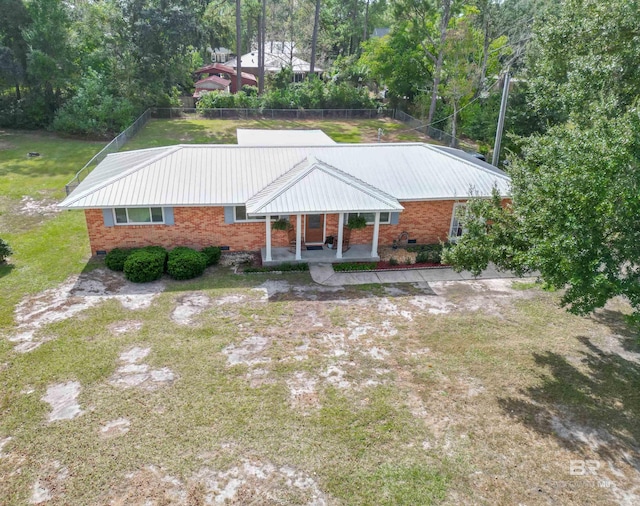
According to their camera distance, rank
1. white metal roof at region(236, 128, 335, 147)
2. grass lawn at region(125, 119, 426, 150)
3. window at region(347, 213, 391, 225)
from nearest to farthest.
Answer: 1. window at region(347, 213, 391, 225)
2. white metal roof at region(236, 128, 335, 147)
3. grass lawn at region(125, 119, 426, 150)

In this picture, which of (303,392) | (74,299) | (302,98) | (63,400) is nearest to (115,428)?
(63,400)

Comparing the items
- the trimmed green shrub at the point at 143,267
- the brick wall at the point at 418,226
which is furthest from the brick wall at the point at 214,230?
the trimmed green shrub at the point at 143,267

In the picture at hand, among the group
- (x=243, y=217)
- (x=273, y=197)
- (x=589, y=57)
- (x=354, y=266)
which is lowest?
(x=354, y=266)

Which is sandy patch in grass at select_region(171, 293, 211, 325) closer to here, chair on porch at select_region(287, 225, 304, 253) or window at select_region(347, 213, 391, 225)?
chair on porch at select_region(287, 225, 304, 253)

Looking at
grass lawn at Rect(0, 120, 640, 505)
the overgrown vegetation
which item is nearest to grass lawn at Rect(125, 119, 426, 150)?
the overgrown vegetation

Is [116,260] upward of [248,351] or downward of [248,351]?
upward

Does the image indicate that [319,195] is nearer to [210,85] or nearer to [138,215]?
[138,215]

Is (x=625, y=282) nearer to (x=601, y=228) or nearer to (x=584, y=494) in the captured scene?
(x=601, y=228)
